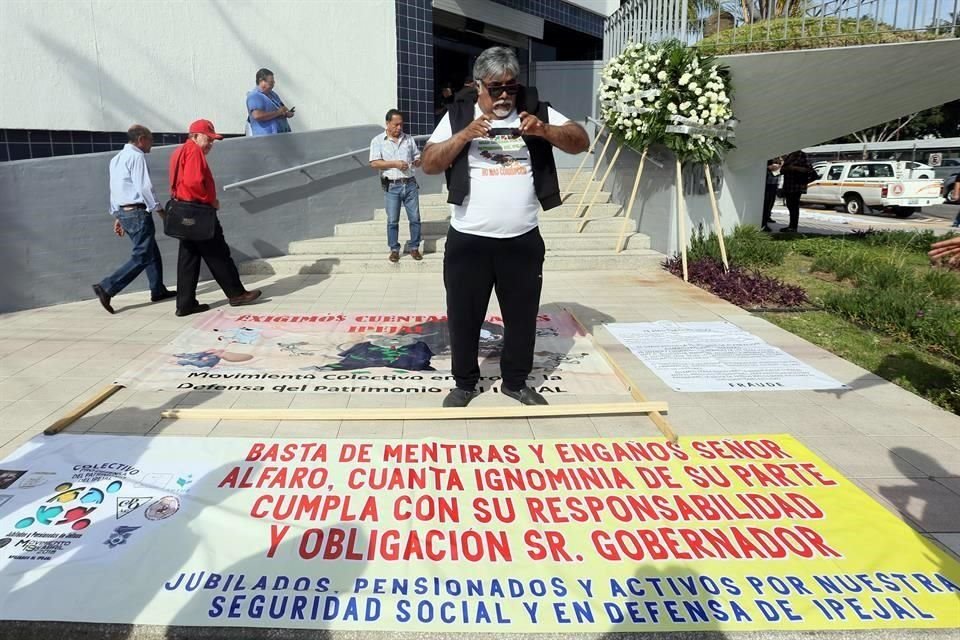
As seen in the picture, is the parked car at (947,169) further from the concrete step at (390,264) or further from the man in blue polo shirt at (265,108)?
the man in blue polo shirt at (265,108)

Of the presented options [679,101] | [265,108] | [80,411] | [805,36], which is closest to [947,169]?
[805,36]

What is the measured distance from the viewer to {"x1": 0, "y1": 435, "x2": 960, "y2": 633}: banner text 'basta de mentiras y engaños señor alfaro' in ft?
7.26

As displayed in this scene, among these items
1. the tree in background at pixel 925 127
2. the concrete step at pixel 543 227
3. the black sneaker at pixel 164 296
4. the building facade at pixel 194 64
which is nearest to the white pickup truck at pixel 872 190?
the concrete step at pixel 543 227

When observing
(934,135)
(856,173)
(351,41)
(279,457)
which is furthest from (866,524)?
(934,135)

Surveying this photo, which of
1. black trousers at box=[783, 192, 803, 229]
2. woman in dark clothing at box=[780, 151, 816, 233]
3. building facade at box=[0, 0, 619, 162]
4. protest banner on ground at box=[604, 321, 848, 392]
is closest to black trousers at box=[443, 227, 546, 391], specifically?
protest banner on ground at box=[604, 321, 848, 392]

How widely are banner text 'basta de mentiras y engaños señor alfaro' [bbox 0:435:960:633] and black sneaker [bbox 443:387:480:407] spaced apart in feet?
1.82

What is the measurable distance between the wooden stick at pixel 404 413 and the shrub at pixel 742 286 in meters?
3.55

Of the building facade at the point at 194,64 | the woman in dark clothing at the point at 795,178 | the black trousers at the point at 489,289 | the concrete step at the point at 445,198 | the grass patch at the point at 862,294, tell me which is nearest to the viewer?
the black trousers at the point at 489,289

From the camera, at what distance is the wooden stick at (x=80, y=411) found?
3484 mm

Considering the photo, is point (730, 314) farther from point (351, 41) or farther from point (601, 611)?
point (351, 41)

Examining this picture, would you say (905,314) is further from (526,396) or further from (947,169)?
(947,169)

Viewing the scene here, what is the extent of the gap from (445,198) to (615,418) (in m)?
6.95

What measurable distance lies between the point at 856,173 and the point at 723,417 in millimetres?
19912

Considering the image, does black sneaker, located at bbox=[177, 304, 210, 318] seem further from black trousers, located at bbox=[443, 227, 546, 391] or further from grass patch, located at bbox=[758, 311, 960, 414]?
grass patch, located at bbox=[758, 311, 960, 414]
